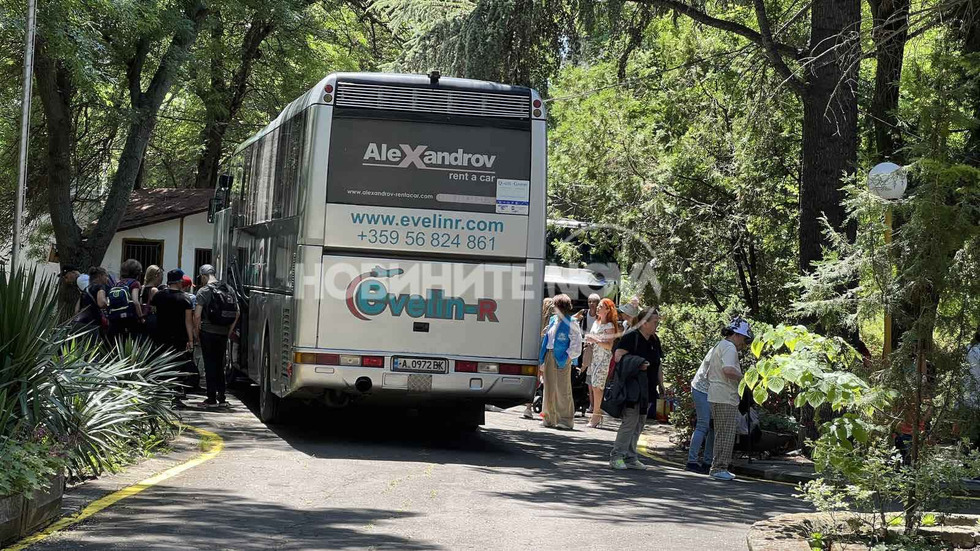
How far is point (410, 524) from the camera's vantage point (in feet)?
28.5

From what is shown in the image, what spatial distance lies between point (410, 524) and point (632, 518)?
6.22 feet

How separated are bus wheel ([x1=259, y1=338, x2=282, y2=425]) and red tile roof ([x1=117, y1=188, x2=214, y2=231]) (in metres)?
23.6

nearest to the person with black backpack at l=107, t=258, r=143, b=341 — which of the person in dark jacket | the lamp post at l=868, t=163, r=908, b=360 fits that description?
the person in dark jacket

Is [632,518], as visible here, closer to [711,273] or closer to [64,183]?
[711,273]

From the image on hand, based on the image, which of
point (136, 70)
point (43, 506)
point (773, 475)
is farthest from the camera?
point (136, 70)

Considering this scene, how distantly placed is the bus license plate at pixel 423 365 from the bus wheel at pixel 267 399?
2.46m

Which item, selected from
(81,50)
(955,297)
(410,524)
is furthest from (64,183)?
(955,297)

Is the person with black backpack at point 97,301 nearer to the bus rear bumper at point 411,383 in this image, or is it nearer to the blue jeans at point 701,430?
the bus rear bumper at point 411,383

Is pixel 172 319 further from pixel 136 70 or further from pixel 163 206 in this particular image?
pixel 163 206

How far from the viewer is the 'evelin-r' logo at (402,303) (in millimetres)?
13211

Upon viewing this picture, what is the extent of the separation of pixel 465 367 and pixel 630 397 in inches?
68.8

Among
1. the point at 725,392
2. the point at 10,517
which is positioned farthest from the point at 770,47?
the point at 10,517

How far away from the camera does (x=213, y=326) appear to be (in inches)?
672

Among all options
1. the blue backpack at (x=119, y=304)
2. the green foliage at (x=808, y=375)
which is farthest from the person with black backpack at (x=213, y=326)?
the green foliage at (x=808, y=375)
